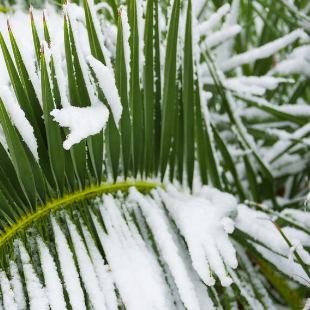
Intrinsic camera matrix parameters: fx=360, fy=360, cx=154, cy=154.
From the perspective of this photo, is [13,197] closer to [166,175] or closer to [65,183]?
[65,183]

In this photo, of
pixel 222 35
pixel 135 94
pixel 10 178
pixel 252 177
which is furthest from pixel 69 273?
pixel 222 35

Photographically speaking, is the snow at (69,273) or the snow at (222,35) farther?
the snow at (222,35)

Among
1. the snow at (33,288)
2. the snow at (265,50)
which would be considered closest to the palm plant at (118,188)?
Result: the snow at (33,288)

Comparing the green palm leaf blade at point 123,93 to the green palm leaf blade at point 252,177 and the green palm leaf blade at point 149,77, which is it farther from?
the green palm leaf blade at point 252,177

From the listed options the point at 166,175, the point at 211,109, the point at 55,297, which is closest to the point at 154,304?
the point at 55,297

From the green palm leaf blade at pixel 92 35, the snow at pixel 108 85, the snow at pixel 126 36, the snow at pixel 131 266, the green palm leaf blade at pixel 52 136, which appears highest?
the green palm leaf blade at pixel 92 35

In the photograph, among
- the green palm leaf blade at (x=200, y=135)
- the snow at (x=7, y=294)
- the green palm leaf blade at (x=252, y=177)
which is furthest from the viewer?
the green palm leaf blade at (x=252, y=177)

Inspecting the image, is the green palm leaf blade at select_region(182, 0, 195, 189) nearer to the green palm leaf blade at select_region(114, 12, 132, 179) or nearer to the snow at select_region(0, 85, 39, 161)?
the green palm leaf blade at select_region(114, 12, 132, 179)

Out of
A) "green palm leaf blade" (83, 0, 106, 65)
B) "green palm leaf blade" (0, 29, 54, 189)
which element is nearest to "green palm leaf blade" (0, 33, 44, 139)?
"green palm leaf blade" (0, 29, 54, 189)
